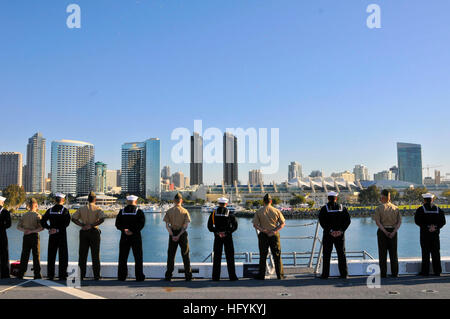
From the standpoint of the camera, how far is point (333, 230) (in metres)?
8.34

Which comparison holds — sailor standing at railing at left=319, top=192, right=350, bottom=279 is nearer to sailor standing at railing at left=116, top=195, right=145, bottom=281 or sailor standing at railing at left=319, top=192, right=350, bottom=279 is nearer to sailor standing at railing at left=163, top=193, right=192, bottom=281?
sailor standing at railing at left=163, top=193, right=192, bottom=281

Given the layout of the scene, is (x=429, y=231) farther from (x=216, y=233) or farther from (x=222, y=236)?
(x=216, y=233)

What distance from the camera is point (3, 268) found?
28.0 ft

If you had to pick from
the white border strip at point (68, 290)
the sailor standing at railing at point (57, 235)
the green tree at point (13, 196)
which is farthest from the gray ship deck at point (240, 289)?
the green tree at point (13, 196)

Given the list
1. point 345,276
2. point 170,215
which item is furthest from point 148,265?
point 345,276

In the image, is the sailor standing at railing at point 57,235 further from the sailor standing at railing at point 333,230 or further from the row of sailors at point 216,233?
the sailor standing at railing at point 333,230

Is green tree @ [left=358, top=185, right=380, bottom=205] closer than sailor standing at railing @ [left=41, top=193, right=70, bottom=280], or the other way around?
sailor standing at railing @ [left=41, top=193, right=70, bottom=280]

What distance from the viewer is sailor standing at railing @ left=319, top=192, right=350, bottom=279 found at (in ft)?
27.0

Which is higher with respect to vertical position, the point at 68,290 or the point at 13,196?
the point at 68,290

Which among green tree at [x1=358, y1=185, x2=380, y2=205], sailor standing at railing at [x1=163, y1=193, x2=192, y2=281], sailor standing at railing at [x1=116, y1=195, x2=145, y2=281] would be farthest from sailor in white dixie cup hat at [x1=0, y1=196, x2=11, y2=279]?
green tree at [x1=358, y1=185, x2=380, y2=205]

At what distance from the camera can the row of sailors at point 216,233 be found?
827cm

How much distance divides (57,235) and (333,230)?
6360mm

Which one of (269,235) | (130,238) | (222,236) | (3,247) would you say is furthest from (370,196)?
(3,247)
